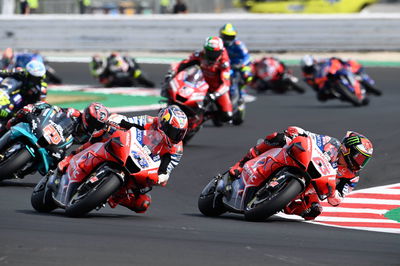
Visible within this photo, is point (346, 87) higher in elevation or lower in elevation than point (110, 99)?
higher

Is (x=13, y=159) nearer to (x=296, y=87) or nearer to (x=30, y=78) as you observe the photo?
(x=30, y=78)

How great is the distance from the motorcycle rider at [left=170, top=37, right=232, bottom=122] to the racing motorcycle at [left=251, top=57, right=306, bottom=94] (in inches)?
302

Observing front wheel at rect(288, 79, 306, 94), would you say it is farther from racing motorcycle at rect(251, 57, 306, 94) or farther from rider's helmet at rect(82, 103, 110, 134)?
rider's helmet at rect(82, 103, 110, 134)

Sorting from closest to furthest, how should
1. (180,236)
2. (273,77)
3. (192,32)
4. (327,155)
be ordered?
(180,236) < (327,155) < (273,77) < (192,32)

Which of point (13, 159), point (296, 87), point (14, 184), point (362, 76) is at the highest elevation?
point (13, 159)

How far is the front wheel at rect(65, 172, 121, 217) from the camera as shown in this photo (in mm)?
8875

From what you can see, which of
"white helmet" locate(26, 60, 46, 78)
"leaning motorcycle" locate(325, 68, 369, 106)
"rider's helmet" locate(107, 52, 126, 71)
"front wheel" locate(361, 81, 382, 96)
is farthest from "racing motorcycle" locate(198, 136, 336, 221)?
"rider's helmet" locate(107, 52, 126, 71)

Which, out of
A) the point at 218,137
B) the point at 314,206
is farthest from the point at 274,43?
the point at 314,206

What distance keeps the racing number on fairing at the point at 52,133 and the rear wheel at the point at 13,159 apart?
0.33 meters

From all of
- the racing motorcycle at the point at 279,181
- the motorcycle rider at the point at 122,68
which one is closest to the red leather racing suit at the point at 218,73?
the racing motorcycle at the point at 279,181

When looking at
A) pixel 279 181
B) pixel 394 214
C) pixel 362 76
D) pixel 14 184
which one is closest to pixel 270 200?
pixel 279 181

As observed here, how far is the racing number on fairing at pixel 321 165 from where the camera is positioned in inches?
377

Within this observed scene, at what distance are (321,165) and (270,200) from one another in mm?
613

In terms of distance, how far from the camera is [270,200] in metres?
9.39
